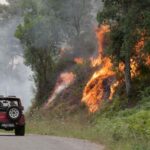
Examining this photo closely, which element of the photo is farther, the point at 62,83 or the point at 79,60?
the point at 79,60

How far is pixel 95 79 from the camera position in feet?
162

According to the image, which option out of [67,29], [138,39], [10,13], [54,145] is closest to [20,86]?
[10,13]

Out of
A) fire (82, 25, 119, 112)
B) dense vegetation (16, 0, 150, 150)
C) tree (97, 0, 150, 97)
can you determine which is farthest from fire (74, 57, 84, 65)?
tree (97, 0, 150, 97)

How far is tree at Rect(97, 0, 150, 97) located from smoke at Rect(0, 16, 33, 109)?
43.6 metres

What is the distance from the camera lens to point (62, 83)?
2248 inches

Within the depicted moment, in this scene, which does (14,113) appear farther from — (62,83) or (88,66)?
(62,83)

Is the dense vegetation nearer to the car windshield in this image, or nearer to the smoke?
the car windshield

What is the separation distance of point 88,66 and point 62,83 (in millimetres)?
4719

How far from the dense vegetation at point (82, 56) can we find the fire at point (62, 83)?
634 millimetres

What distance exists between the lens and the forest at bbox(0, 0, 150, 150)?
35.9m

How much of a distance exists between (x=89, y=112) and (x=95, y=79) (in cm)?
470

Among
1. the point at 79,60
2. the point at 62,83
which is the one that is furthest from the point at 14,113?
the point at 79,60

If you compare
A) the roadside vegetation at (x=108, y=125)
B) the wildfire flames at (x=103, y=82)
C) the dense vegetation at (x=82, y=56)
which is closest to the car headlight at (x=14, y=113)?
the roadside vegetation at (x=108, y=125)

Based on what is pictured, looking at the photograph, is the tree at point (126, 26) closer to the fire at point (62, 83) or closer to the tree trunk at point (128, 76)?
the tree trunk at point (128, 76)
